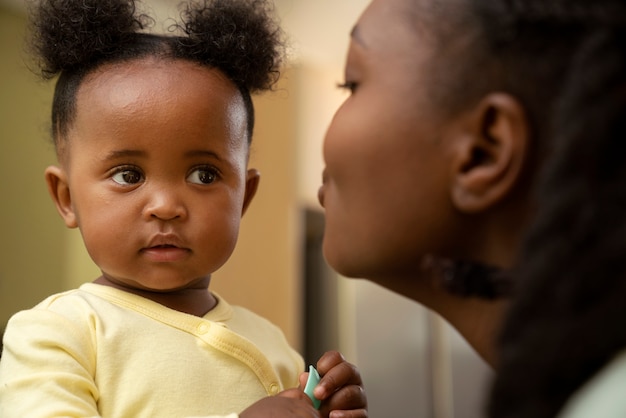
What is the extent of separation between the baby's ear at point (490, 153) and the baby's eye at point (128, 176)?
1.50ft

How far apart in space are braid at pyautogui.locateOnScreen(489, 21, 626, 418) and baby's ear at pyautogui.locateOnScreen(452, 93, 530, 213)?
0.06 meters

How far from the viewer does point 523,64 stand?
2.02 ft

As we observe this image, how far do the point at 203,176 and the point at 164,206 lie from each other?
0.30 feet

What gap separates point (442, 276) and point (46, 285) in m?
1.80

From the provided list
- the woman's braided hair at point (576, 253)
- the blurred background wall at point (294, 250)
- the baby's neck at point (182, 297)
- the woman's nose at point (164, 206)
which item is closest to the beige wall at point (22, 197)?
the blurred background wall at point (294, 250)

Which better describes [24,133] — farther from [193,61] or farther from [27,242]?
[193,61]

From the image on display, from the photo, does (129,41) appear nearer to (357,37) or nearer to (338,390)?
(357,37)

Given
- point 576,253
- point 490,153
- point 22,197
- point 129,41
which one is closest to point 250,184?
point 129,41

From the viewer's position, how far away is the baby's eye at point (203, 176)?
980mm

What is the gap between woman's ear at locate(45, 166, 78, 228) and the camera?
1.04m

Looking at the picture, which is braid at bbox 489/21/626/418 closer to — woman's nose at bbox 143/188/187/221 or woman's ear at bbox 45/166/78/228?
woman's nose at bbox 143/188/187/221

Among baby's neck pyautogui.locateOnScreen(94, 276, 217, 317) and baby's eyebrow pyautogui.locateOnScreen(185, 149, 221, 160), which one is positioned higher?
baby's eyebrow pyautogui.locateOnScreen(185, 149, 221, 160)

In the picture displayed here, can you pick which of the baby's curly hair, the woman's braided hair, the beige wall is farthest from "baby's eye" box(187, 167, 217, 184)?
the beige wall

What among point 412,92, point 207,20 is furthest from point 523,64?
point 207,20
